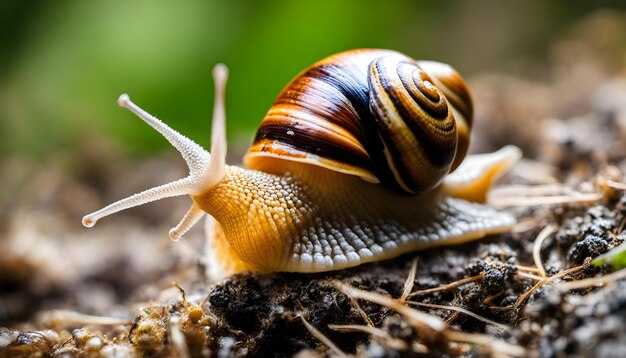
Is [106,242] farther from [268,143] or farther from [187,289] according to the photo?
[268,143]

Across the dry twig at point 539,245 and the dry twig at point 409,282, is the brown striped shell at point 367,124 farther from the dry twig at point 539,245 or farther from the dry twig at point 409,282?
the dry twig at point 539,245

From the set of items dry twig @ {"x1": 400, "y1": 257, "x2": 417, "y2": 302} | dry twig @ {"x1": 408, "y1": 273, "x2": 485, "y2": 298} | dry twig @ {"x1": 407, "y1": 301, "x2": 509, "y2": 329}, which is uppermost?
dry twig @ {"x1": 400, "y1": 257, "x2": 417, "y2": 302}

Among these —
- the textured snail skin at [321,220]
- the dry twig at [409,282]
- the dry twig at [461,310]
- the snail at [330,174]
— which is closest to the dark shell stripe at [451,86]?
the snail at [330,174]

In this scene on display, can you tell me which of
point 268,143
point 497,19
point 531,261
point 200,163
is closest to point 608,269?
point 531,261

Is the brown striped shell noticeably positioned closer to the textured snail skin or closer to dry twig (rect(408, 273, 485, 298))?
the textured snail skin

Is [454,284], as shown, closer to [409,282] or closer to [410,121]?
[409,282]

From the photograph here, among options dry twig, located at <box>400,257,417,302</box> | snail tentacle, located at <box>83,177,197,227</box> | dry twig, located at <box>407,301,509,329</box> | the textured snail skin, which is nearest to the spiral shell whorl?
the textured snail skin
